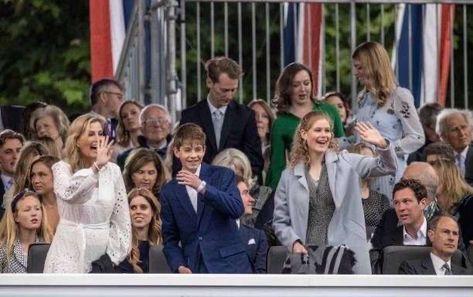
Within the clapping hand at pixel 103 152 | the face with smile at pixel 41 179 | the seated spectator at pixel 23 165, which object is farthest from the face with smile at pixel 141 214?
the seated spectator at pixel 23 165

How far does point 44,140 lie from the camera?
17.3 m

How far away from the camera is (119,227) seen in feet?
48.7

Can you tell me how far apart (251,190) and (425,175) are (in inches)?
48.6

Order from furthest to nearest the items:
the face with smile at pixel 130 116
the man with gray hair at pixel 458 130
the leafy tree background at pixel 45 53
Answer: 1. the leafy tree background at pixel 45 53
2. the face with smile at pixel 130 116
3. the man with gray hair at pixel 458 130

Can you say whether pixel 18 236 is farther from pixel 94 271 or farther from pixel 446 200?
pixel 446 200

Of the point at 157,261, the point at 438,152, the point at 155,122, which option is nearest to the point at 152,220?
the point at 157,261

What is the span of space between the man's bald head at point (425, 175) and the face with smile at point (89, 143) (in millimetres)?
2234

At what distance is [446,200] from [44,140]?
3.01 m

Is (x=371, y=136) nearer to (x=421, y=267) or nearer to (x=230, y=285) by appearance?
(x=421, y=267)

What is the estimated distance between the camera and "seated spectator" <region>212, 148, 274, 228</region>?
1620 cm

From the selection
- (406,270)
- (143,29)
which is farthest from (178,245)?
(143,29)

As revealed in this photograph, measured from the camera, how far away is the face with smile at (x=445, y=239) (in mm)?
14969

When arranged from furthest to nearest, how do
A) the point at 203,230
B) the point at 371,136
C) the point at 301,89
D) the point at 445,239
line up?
the point at 301,89, the point at 371,136, the point at 445,239, the point at 203,230

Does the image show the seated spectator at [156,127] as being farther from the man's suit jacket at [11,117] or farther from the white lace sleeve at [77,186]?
the white lace sleeve at [77,186]
